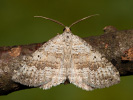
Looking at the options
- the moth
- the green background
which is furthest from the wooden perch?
the green background

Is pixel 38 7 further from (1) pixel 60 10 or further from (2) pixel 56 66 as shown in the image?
(2) pixel 56 66

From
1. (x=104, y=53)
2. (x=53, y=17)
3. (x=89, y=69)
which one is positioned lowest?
(x=89, y=69)

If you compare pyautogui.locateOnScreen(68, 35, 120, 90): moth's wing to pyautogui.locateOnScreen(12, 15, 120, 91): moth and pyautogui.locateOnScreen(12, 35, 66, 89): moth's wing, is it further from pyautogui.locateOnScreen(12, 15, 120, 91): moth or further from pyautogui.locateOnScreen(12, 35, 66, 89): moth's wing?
pyautogui.locateOnScreen(12, 35, 66, 89): moth's wing

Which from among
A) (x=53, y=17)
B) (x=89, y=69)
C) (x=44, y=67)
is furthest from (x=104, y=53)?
(x=53, y=17)

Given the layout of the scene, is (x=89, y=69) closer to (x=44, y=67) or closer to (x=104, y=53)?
(x=104, y=53)

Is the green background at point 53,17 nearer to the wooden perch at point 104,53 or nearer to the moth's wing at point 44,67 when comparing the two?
the moth's wing at point 44,67

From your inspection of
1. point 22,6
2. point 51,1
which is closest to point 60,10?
point 51,1

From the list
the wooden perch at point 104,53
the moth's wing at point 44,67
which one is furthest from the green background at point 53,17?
the wooden perch at point 104,53
